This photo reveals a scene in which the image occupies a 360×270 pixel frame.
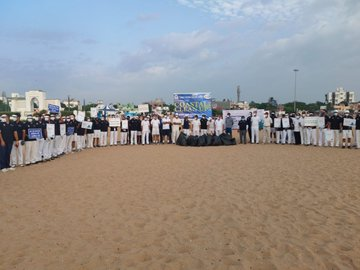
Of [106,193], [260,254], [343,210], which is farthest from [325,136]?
[260,254]

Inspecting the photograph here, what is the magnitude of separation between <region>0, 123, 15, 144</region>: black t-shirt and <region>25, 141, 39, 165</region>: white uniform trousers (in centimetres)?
113

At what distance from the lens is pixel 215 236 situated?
555cm

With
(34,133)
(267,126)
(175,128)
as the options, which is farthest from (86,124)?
(267,126)

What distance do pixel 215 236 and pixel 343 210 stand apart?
2.85 metres

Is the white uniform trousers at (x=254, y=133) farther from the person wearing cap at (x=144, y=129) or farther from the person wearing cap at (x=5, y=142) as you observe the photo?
the person wearing cap at (x=5, y=142)

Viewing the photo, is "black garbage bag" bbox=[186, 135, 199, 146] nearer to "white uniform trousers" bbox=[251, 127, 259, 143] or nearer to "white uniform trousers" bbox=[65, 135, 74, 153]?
"white uniform trousers" bbox=[251, 127, 259, 143]

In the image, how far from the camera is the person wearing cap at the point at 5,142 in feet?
39.0

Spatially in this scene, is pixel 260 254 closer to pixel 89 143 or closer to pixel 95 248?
pixel 95 248

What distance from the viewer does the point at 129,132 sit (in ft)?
70.2

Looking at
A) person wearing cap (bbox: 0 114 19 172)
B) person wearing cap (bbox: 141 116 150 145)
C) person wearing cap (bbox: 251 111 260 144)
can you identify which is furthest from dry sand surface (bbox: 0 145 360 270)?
person wearing cap (bbox: 141 116 150 145)

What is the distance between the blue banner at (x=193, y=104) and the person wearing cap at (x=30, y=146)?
1411 cm

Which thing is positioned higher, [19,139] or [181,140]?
[19,139]

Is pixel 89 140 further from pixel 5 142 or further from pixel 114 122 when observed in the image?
pixel 5 142

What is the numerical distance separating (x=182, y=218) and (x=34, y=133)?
9.37 m
